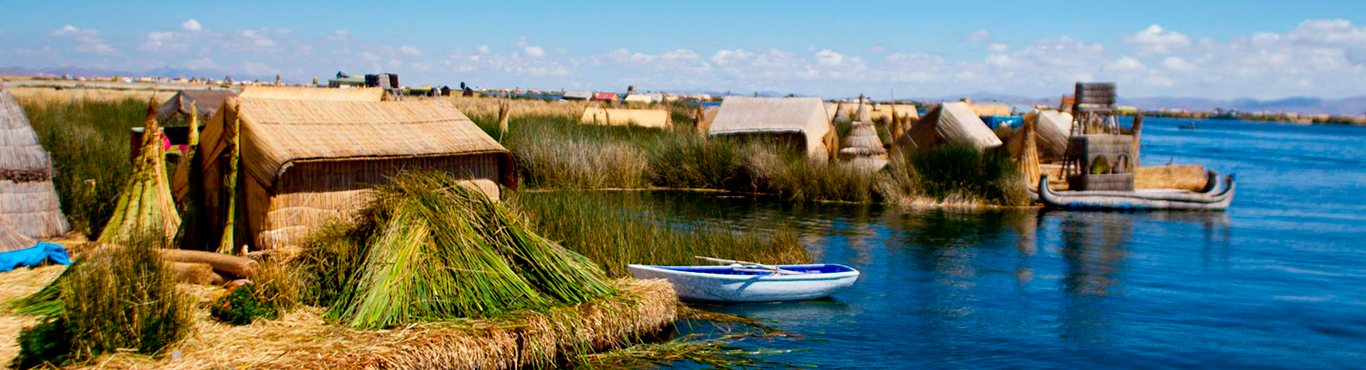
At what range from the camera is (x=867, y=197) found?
831 inches

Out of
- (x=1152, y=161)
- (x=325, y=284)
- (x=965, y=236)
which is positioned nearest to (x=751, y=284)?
(x=325, y=284)

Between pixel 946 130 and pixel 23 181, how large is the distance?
21097mm

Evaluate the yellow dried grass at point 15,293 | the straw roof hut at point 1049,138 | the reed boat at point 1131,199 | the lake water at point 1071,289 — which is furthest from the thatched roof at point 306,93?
the straw roof hut at point 1049,138

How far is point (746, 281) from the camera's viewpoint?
1017cm

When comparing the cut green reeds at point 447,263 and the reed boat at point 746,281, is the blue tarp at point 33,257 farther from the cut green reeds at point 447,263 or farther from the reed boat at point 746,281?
the reed boat at point 746,281

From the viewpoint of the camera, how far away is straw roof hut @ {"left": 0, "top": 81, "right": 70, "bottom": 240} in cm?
966

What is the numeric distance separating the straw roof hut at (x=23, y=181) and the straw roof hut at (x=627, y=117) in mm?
18725

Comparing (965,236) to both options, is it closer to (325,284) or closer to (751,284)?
(751,284)

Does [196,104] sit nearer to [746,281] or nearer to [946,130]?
[946,130]

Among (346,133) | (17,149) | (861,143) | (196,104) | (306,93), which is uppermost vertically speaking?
(306,93)

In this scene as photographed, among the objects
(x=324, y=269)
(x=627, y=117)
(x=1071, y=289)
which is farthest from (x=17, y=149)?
(x=627, y=117)

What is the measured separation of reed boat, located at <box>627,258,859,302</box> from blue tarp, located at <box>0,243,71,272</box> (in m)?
4.75

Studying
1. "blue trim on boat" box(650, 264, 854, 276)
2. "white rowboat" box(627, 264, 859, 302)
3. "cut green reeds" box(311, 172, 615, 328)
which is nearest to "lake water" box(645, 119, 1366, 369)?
"white rowboat" box(627, 264, 859, 302)

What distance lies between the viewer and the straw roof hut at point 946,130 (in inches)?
1048
